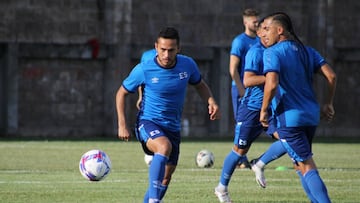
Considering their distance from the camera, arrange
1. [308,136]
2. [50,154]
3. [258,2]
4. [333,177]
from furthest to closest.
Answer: [258,2] → [50,154] → [333,177] → [308,136]

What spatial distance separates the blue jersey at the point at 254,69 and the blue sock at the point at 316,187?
6.10 ft

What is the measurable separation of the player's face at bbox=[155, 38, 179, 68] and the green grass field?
185 cm

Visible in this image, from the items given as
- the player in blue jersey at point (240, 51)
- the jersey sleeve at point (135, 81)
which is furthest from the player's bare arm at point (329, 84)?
the player in blue jersey at point (240, 51)

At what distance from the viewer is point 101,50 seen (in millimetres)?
28812

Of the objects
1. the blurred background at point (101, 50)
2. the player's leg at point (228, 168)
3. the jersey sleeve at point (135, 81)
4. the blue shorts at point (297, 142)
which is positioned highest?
the jersey sleeve at point (135, 81)

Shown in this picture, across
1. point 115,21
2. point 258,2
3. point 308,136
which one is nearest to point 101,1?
point 115,21

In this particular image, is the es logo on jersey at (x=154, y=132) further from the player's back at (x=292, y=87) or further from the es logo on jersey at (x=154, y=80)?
the player's back at (x=292, y=87)

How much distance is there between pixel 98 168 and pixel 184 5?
18.6m

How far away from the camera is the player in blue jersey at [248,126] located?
37.2 feet

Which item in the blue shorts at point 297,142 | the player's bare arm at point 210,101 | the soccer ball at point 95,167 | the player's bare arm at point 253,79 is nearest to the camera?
the blue shorts at point 297,142

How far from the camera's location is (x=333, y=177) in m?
14.7

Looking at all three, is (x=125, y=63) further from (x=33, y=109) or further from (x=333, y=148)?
(x=333, y=148)

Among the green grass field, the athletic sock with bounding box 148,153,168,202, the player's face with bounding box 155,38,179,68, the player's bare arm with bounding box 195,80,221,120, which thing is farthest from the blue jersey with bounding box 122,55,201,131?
the green grass field

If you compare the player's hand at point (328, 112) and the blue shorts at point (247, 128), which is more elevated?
the player's hand at point (328, 112)
